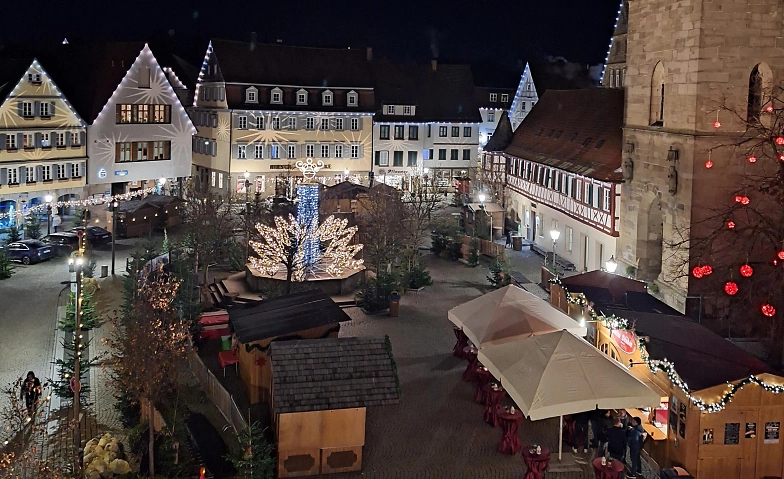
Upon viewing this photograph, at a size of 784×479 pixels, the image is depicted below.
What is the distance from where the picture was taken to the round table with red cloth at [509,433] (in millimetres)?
17859

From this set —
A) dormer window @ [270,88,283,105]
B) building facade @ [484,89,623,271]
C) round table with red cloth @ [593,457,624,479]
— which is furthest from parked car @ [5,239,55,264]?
round table with red cloth @ [593,457,624,479]

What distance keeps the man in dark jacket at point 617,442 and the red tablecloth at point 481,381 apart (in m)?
4.33

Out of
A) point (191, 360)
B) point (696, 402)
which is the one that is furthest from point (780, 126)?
point (191, 360)

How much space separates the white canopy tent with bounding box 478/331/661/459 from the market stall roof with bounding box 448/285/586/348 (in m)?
3.29

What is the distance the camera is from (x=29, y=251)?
39062 millimetres

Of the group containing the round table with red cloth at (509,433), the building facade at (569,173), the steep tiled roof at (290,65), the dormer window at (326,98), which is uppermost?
the steep tiled roof at (290,65)

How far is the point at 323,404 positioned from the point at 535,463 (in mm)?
4009

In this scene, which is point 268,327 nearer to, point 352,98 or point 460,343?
point 460,343

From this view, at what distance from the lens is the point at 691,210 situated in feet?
91.4

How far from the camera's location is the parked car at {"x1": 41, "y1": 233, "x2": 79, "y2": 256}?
135 feet

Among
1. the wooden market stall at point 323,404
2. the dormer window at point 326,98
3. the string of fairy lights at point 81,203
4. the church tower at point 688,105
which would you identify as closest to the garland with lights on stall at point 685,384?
the wooden market stall at point 323,404

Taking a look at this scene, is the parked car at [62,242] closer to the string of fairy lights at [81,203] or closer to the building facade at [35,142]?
the string of fairy lights at [81,203]

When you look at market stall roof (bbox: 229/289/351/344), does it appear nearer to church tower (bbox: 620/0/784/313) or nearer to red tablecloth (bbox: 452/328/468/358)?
red tablecloth (bbox: 452/328/468/358)

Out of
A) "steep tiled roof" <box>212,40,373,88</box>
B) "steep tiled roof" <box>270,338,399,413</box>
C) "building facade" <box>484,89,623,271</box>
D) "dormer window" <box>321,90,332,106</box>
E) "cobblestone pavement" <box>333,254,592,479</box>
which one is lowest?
"cobblestone pavement" <box>333,254,592,479</box>
